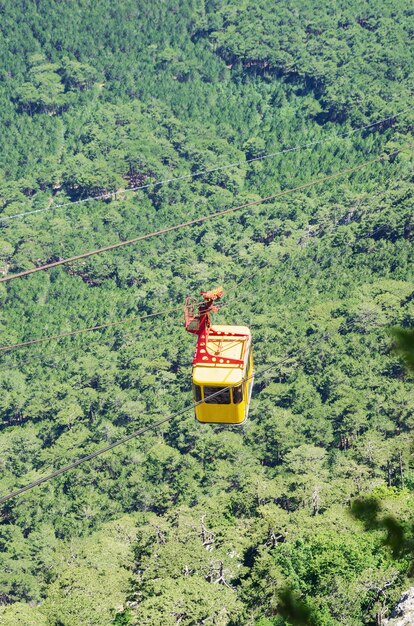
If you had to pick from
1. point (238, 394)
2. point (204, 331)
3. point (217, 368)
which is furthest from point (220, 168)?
point (238, 394)

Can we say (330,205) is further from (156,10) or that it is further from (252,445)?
(156,10)

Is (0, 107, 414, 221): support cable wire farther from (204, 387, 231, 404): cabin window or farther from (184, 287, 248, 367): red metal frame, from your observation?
(204, 387, 231, 404): cabin window

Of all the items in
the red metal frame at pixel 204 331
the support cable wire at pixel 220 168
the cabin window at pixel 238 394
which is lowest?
the support cable wire at pixel 220 168

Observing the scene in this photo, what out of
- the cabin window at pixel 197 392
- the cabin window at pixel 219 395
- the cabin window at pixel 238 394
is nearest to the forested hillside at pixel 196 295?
the cabin window at pixel 238 394

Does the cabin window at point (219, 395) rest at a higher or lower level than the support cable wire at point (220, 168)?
higher

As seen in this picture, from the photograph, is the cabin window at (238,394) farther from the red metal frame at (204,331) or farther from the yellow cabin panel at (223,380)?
the red metal frame at (204,331)

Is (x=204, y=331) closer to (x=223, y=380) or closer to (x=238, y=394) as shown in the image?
(x=223, y=380)

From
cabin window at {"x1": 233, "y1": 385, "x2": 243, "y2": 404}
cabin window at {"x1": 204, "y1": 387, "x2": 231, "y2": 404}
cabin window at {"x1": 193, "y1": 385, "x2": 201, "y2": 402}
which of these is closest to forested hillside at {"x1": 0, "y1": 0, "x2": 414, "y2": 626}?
cabin window at {"x1": 233, "y1": 385, "x2": 243, "y2": 404}

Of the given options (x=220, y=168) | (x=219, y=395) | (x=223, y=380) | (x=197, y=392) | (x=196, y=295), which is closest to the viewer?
(x=223, y=380)
